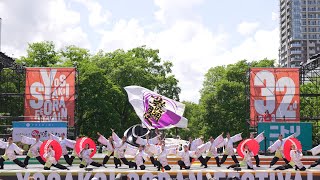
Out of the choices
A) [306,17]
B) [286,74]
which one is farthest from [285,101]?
[306,17]

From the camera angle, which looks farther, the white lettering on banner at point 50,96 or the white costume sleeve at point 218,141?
the white lettering on banner at point 50,96

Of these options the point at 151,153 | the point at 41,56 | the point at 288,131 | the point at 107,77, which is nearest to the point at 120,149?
the point at 151,153

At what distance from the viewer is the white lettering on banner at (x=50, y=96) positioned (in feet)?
103

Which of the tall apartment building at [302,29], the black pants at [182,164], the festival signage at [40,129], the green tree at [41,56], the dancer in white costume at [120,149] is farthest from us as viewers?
the tall apartment building at [302,29]

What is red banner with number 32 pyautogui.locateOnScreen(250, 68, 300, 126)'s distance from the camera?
31.8m

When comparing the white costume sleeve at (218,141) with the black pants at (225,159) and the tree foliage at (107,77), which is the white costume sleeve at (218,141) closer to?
the black pants at (225,159)

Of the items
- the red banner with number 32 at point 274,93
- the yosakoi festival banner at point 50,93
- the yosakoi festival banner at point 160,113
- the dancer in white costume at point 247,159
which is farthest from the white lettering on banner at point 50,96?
the dancer in white costume at point 247,159

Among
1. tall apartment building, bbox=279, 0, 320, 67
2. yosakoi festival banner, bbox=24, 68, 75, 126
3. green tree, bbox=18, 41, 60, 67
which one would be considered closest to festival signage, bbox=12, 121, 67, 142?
yosakoi festival banner, bbox=24, 68, 75, 126

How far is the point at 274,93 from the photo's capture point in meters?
31.9

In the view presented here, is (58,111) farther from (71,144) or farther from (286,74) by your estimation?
(286,74)

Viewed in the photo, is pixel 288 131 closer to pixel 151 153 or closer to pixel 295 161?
pixel 295 161

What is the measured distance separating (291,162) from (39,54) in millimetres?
32885

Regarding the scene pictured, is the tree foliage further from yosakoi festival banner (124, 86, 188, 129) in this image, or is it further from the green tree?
yosakoi festival banner (124, 86, 188, 129)

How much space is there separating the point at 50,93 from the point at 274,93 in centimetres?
1273
